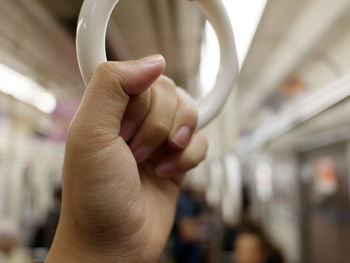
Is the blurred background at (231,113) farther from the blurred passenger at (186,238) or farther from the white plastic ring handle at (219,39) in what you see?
the white plastic ring handle at (219,39)

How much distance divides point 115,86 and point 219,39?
0.51 ft

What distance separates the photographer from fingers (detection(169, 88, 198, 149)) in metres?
0.50

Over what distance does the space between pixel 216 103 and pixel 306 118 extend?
2.36m

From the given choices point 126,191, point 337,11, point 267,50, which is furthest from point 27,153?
point 126,191

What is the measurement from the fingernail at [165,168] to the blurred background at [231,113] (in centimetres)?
67

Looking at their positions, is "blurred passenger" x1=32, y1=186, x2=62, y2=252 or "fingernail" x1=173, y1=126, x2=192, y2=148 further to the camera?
"blurred passenger" x1=32, y1=186, x2=62, y2=252

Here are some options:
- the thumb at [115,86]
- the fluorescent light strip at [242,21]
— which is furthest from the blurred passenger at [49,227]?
the thumb at [115,86]

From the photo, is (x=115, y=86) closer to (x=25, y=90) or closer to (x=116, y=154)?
(x=116, y=154)

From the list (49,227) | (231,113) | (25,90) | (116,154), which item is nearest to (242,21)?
(231,113)

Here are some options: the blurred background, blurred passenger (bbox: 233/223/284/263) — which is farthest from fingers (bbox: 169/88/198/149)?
blurred passenger (bbox: 233/223/284/263)

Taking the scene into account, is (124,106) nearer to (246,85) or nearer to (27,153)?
(246,85)

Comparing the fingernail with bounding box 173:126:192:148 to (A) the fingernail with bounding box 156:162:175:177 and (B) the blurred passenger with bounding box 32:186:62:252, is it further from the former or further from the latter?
(B) the blurred passenger with bounding box 32:186:62:252

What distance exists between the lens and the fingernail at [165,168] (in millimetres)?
565

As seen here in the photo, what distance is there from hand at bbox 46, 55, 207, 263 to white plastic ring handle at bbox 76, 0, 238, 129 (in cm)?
2
